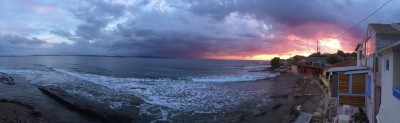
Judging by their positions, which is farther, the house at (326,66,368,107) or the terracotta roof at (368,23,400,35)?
the house at (326,66,368,107)

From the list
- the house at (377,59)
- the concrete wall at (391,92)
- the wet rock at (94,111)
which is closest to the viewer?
the concrete wall at (391,92)

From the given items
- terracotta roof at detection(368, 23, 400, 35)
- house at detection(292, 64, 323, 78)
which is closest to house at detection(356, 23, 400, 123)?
terracotta roof at detection(368, 23, 400, 35)

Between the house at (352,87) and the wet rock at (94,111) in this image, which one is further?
the wet rock at (94,111)

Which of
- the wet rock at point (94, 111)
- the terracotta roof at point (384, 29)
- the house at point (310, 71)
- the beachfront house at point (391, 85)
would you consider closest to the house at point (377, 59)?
the terracotta roof at point (384, 29)

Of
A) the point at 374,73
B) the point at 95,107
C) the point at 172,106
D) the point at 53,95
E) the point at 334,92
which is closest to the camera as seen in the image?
the point at 374,73

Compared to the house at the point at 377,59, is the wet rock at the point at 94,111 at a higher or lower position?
lower

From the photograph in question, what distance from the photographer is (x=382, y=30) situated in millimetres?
12555

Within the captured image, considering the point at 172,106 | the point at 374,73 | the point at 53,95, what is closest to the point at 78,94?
the point at 53,95

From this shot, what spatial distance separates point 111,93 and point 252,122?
16.0 metres

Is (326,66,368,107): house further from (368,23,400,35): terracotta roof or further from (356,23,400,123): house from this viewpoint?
(368,23,400,35): terracotta roof

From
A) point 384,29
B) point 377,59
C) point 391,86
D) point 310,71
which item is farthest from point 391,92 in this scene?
point 310,71

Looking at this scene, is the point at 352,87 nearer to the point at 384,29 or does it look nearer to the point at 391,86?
the point at 384,29

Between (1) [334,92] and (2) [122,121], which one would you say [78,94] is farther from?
(1) [334,92]

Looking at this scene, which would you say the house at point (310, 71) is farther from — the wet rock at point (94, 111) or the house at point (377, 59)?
the wet rock at point (94, 111)
